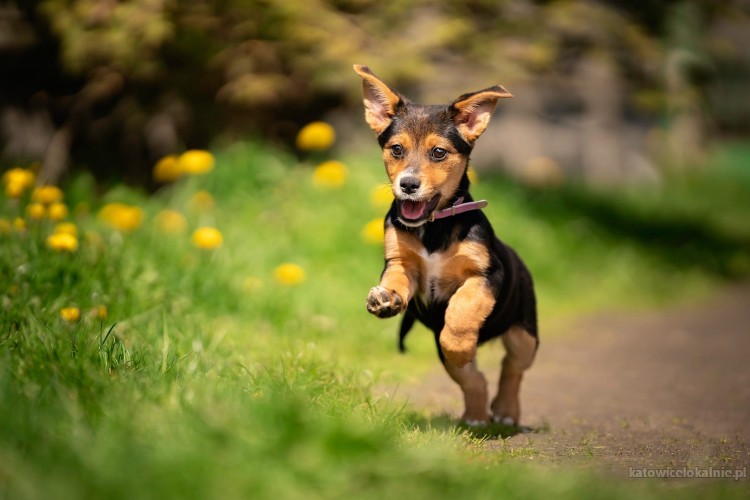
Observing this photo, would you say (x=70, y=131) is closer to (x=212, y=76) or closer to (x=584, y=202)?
(x=212, y=76)

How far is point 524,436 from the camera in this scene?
4.09 metres

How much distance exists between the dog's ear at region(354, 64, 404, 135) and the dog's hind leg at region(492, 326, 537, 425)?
3.80ft

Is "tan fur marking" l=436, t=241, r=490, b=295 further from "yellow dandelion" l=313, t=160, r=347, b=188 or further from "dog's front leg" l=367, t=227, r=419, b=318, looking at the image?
"yellow dandelion" l=313, t=160, r=347, b=188

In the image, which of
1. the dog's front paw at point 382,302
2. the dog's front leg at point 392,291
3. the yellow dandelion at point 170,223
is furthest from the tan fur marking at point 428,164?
the yellow dandelion at point 170,223

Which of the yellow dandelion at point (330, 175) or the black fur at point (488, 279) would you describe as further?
the yellow dandelion at point (330, 175)

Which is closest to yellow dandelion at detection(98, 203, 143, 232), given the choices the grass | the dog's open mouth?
the grass

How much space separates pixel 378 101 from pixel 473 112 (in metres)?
0.45

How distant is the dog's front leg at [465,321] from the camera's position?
3857mm

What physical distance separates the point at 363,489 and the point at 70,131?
7.03 m

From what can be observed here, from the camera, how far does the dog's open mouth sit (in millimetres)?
3879

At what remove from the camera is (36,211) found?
17.4 feet

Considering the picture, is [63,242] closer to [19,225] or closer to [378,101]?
[19,225]

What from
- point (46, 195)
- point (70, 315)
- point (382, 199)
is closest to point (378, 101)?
point (70, 315)

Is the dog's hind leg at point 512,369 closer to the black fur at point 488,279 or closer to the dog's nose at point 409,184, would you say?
the black fur at point 488,279
